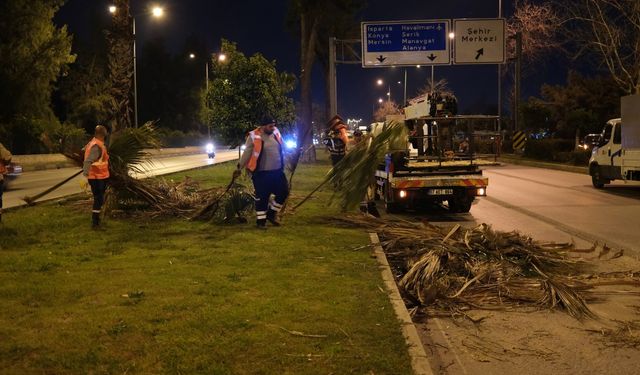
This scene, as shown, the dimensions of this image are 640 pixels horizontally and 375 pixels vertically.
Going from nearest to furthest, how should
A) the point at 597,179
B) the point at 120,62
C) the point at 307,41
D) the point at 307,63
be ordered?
the point at 120,62, the point at 597,179, the point at 307,63, the point at 307,41

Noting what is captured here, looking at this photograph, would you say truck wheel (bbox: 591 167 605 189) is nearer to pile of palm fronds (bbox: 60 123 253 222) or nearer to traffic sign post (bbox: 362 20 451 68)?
traffic sign post (bbox: 362 20 451 68)

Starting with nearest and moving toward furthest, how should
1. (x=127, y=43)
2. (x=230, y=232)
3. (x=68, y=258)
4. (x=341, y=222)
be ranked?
(x=68, y=258) → (x=230, y=232) → (x=341, y=222) → (x=127, y=43)

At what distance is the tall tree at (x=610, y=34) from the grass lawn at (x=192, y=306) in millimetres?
18586

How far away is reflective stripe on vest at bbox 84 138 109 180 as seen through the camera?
33.0 ft

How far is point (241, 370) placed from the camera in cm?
425

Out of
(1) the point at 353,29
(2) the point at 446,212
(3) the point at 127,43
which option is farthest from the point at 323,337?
(1) the point at 353,29

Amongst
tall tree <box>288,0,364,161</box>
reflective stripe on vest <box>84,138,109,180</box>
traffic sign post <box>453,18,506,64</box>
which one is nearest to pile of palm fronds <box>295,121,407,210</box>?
reflective stripe on vest <box>84,138,109,180</box>

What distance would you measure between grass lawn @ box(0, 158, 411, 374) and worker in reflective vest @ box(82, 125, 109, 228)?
924mm

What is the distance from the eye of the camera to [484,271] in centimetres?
739

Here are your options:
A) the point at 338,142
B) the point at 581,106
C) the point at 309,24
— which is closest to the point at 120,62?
the point at 338,142

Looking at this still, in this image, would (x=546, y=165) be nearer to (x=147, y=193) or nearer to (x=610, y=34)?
(x=610, y=34)

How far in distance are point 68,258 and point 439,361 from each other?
190 inches

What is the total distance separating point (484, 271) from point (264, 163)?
160 inches

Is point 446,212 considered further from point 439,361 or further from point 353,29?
point 353,29
